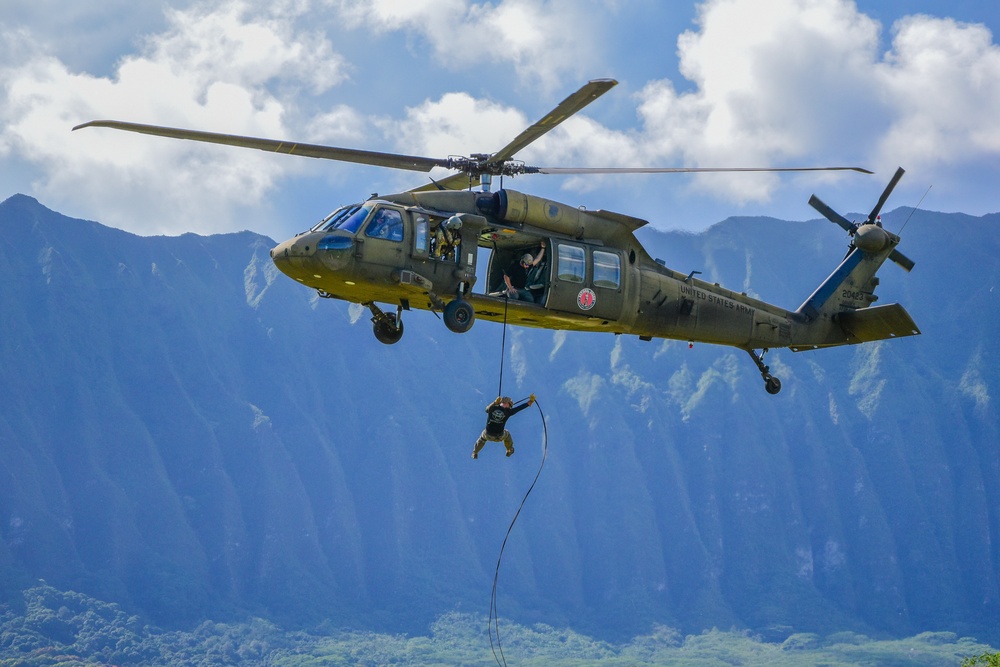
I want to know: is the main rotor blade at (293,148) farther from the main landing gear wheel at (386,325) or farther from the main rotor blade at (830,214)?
the main rotor blade at (830,214)

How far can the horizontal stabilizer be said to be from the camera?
37.9m

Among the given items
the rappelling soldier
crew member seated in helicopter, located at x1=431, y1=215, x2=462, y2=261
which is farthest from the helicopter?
the rappelling soldier

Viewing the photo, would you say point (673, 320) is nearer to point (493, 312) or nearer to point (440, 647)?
point (493, 312)

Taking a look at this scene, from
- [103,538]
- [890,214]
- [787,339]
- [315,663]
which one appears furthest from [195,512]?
[787,339]

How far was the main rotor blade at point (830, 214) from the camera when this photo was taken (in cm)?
3962

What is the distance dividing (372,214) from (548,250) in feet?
14.2

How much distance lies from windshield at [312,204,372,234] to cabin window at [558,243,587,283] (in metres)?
4.63

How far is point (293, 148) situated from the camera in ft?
105

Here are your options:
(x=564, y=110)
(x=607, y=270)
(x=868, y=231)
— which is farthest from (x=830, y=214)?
(x=564, y=110)

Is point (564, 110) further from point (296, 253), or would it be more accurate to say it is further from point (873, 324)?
point (873, 324)

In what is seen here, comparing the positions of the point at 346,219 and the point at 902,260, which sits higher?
the point at 902,260

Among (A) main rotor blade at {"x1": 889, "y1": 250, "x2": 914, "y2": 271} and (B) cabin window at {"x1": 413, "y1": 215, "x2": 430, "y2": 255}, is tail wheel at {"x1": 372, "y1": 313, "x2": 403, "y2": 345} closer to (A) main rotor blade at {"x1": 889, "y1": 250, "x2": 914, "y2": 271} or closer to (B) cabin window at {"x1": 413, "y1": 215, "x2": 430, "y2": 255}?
(B) cabin window at {"x1": 413, "y1": 215, "x2": 430, "y2": 255}

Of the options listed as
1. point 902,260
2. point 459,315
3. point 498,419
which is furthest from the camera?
point 902,260

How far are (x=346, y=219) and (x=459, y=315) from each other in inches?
124
